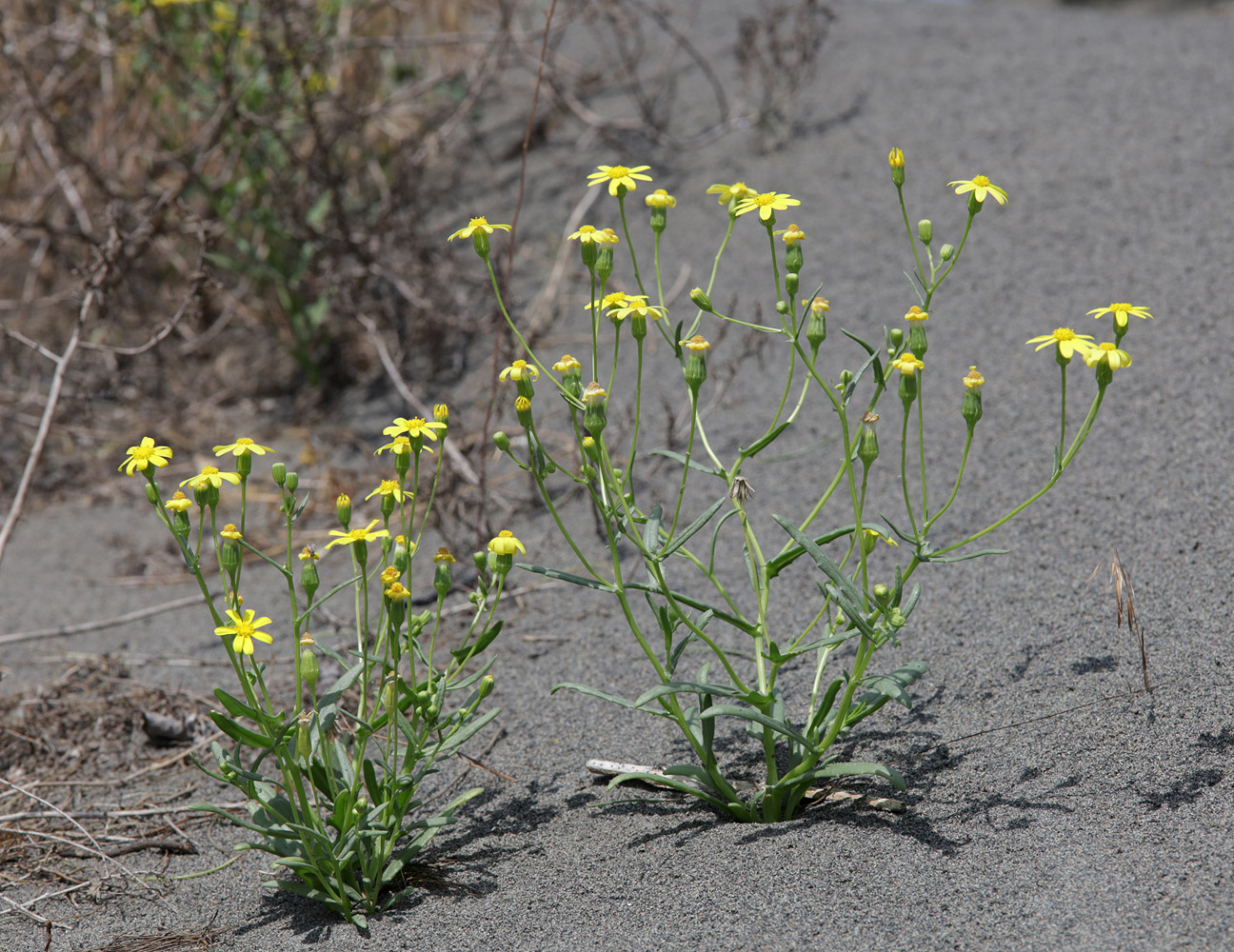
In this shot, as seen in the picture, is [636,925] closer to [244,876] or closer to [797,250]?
[244,876]

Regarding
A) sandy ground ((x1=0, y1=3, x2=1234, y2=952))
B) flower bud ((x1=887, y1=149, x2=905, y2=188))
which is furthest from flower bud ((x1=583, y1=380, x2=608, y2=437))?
sandy ground ((x1=0, y1=3, x2=1234, y2=952))

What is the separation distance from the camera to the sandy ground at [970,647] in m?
1.64

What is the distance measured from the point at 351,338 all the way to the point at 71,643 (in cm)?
175

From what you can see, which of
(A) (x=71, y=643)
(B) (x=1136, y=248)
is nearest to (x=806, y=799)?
(A) (x=71, y=643)

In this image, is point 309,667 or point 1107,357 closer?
point 1107,357

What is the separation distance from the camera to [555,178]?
4992 millimetres

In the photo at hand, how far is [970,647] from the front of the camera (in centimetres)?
223

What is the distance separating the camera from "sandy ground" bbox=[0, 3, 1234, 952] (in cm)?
164

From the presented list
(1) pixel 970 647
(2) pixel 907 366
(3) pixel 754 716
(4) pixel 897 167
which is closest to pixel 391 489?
(3) pixel 754 716

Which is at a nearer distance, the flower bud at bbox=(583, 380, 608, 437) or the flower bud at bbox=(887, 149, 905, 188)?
the flower bud at bbox=(583, 380, 608, 437)

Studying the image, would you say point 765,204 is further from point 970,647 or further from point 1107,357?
point 970,647

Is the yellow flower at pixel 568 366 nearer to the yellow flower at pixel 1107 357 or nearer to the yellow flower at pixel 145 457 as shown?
Answer: the yellow flower at pixel 145 457

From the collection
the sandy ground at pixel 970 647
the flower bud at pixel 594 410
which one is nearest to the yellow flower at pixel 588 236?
the flower bud at pixel 594 410

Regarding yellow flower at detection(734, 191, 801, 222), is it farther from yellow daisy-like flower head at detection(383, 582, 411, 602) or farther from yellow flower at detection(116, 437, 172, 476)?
yellow flower at detection(116, 437, 172, 476)
